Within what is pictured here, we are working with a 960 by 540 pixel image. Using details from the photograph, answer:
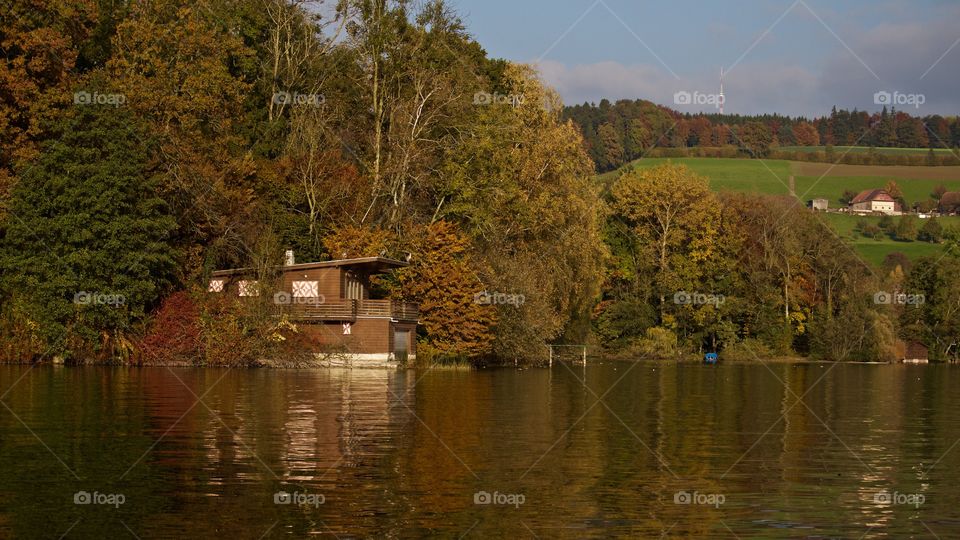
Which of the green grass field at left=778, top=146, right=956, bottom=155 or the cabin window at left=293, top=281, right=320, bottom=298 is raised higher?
the green grass field at left=778, top=146, right=956, bottom=155

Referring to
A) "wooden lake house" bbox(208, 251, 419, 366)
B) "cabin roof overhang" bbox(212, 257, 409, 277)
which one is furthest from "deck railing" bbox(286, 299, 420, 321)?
"cabin roof overhang" bbox(212, 257, 409, 277)

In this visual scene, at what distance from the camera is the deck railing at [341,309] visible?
65619mm

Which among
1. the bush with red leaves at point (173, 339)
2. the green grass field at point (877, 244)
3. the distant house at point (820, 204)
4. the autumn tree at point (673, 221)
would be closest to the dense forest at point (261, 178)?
the bush with red leaves at point (173, 339)

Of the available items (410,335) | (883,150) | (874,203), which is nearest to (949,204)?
(874,203)

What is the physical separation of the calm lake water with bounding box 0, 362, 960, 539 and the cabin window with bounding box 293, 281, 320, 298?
2359cm

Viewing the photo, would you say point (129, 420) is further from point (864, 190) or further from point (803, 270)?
point (864, 190)

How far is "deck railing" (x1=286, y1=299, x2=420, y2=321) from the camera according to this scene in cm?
6562

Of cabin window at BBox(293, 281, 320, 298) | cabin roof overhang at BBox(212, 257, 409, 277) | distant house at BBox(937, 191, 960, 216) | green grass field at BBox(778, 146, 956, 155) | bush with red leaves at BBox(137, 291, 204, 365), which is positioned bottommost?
bush with red leaves at BBox(137, 291, 204, 365)

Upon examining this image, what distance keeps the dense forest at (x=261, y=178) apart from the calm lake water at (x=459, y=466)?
19.4 m

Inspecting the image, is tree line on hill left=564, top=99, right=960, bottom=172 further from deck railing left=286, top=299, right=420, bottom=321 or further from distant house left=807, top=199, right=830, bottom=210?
deck railing left=286, top=299, right=420, bottom=321

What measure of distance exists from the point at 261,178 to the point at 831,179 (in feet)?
379

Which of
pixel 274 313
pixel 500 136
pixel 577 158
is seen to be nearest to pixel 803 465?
pixel 274 313

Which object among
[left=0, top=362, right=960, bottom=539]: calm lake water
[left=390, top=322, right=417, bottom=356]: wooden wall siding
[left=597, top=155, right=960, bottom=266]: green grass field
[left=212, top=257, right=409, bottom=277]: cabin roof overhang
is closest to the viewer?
[left=0, top=362, right=960, bottom=539]: calm lake water

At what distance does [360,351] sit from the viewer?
6706 cm
